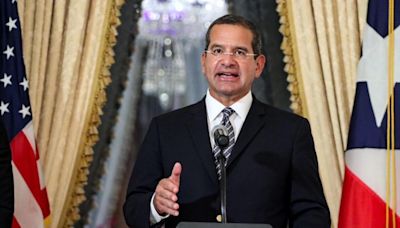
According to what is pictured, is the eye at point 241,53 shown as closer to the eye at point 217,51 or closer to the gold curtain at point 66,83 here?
the eye at point 217,51

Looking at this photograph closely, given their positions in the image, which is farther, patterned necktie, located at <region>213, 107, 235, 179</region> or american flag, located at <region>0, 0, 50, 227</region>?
american flag, located at <region>0, 0, 50, 227</region>

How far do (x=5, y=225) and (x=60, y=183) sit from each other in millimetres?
1526

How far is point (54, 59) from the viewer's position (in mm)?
4250

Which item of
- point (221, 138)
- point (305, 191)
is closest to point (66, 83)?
point (305, 191)

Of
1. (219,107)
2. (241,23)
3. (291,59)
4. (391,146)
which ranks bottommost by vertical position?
(391,146)

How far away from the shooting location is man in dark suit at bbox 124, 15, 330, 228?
2.64 metres

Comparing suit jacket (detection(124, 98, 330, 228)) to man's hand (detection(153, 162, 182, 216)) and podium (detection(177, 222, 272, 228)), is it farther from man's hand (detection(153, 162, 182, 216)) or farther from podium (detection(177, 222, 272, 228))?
podium (detection(177, 222, 272, 228))

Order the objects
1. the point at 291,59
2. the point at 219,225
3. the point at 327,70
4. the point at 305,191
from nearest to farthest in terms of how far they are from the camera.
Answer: the point at 219,225 → the point at 305,191 → the point at 327,70 → the point at 291,59

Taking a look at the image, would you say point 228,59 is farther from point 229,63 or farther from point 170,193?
point 170,193

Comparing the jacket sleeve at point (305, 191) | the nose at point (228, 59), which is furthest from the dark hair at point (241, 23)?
the jacket sleeve at point (305, 191)

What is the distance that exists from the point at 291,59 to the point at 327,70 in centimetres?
24

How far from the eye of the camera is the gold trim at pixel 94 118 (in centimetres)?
425

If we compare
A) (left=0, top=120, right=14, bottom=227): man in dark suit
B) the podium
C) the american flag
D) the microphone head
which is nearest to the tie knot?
the microphone head

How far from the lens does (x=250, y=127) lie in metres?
2.75
